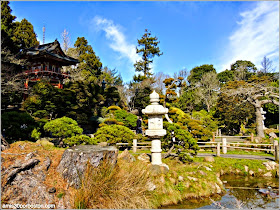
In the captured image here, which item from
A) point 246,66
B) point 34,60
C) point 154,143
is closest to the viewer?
point 154,143

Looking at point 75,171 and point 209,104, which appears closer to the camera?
point 75,171

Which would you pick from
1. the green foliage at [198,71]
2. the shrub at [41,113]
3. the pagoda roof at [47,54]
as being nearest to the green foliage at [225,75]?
the green foliage at [198,71]

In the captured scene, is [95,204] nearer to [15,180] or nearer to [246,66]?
[15,180]

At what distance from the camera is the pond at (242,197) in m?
4.88

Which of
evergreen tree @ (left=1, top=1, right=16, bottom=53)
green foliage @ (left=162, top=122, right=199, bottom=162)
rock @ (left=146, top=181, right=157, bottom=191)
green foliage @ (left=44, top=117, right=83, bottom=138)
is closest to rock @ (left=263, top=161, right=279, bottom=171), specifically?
green foliage @ (left=162, top=122, right=199, bottom=162)

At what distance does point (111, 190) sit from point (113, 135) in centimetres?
605

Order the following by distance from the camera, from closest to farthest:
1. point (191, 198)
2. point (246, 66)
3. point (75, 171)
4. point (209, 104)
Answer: point (75, 171), point (191, 198), point (209, 104), point (246, 66)

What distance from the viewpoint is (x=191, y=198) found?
5309 mm

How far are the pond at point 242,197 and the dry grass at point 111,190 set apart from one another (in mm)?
880

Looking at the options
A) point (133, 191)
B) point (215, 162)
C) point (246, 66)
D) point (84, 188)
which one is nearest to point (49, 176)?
point (84, 188)

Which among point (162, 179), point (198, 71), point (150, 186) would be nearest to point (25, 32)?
point (162, 179)

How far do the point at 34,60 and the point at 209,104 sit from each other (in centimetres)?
2121

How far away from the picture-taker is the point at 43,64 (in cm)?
1739

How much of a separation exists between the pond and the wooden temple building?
15803 millimetres
